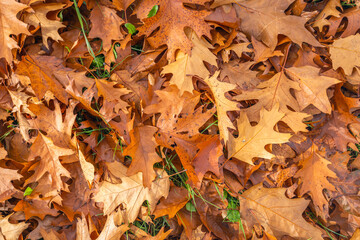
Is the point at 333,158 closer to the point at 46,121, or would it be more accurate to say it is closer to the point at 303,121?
the point at 303,121

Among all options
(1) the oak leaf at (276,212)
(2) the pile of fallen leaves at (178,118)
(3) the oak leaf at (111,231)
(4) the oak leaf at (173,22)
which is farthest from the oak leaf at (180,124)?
(3) the oak leaf at (111,231)

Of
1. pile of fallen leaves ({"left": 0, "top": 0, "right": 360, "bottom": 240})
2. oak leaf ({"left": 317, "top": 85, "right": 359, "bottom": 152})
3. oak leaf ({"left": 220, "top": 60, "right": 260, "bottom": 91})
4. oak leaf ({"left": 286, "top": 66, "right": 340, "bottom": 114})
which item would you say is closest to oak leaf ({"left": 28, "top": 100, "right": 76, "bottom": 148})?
pile of fallen leaves ({"left": 0, "top": 0, "right": 360, "bottom": 240})

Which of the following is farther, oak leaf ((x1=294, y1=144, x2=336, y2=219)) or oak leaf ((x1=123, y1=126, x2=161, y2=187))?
oak leaf ((x1=294, y1=144, x2=336, y2=219))

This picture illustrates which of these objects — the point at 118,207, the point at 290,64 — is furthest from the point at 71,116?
the point at 290,64

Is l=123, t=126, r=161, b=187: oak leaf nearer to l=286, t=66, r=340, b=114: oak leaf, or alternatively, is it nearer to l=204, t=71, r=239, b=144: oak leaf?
l=204, t=71, r=239, b=144: oak leaf

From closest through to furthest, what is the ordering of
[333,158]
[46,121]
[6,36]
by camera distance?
[6,36] < [46,121] < [333,158]
